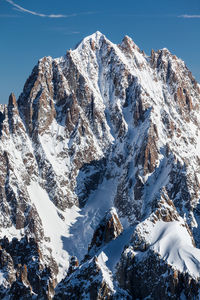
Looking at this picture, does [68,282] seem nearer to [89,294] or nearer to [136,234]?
[89,294]

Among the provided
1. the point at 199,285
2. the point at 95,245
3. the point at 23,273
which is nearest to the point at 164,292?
the point at 199,285

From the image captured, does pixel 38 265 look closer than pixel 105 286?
No

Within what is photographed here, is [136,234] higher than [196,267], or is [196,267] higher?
[136,234]

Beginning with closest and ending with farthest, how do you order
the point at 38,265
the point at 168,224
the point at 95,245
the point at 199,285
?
the point at 199,285 < the point at 168,224 < the point at 95,245 < the point at 38,265

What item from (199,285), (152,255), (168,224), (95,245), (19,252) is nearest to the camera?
(199,285)

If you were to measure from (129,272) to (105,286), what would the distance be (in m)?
5.79

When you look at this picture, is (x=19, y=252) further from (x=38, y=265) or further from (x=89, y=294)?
(x=89, y=294)

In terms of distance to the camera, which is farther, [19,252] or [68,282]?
[19,252]

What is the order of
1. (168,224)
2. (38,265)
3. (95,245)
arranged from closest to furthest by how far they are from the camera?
(168,224)
(95,245)
(38,265)

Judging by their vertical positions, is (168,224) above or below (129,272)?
above

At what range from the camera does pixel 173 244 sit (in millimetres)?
94188

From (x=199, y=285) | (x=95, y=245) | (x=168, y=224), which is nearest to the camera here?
(x=199, y=285)

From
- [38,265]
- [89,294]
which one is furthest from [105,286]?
[38,265]

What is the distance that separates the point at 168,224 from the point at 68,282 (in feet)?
68.4
